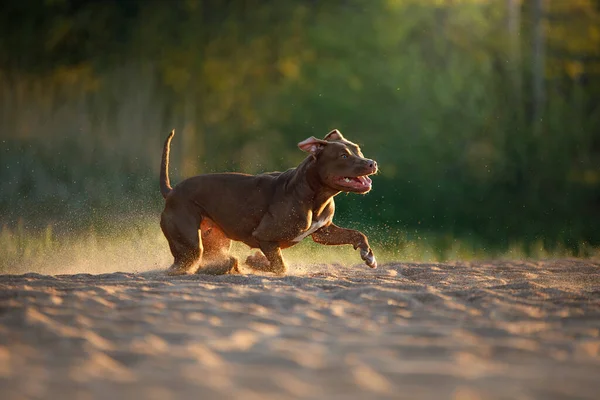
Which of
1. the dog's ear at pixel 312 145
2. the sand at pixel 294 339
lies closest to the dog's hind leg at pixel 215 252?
the sand at pixel 294 339

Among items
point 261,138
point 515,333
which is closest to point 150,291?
point 515,333

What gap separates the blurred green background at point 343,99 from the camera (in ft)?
46.1

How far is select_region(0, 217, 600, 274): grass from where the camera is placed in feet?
29.0

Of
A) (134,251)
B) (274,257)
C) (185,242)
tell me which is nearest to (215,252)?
(185,242)

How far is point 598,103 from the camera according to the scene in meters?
18.0

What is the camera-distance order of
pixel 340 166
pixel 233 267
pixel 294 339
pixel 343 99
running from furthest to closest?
pixel 343 99
pixel 233 267
pixel 340 166
pixel 294 339

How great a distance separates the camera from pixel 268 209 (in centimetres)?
752

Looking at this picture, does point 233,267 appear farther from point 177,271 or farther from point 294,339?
point 294,339

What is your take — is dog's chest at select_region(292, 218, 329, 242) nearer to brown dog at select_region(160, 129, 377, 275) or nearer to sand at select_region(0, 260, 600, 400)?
brown dog at select_region(160, 129, 377, 275)

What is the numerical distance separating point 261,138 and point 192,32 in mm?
2496

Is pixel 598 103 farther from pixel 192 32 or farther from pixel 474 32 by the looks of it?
pixel 192 32

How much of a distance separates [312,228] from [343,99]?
9.87 m

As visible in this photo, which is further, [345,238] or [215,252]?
[215,252]

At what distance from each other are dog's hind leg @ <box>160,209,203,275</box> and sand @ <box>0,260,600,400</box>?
919 millimetres
